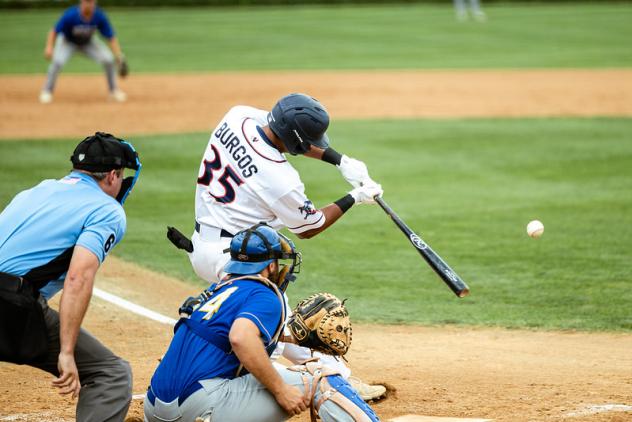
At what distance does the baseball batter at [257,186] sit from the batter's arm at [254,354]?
43.5 inches

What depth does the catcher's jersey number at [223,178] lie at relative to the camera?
19.0ft

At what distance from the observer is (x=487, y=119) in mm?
17484

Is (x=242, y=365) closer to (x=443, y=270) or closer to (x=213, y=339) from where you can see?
(x=213, y=339)

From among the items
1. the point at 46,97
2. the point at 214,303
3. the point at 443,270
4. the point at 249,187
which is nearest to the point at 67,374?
the point at 214,303

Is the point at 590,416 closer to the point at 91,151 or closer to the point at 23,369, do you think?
the point at 91,151

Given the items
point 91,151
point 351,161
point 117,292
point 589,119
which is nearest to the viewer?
point 91,151

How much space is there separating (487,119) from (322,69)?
794 centimetres

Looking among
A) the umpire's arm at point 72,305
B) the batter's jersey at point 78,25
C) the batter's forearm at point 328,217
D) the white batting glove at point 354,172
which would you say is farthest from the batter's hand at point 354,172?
the batter's jersey at point 78,25

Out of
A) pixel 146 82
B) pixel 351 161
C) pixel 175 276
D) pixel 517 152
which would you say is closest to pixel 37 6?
pixel 146 82

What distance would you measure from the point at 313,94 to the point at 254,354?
15.8 m

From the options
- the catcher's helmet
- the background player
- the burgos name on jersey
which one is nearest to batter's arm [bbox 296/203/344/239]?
the catcher's helmet

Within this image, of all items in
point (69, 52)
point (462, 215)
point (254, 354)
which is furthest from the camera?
point (69, 52)

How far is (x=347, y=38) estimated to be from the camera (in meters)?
31.6

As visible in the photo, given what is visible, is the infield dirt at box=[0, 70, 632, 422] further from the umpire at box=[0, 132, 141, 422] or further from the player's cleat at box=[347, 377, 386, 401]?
the umpire at box=[0, 132, 141, 422]
